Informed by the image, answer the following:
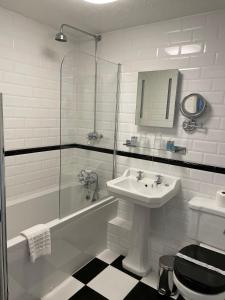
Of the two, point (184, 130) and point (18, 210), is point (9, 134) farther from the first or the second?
point (184, 130)

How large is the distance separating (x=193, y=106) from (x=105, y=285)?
1690 mm

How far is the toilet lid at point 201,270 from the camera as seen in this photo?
133 centimetres

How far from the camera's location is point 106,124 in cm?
245

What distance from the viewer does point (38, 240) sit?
159cm

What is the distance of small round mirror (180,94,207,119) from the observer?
183 cm

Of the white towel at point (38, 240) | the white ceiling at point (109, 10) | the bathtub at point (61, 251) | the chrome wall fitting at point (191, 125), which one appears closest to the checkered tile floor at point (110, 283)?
the bathtub at point (61, 251)

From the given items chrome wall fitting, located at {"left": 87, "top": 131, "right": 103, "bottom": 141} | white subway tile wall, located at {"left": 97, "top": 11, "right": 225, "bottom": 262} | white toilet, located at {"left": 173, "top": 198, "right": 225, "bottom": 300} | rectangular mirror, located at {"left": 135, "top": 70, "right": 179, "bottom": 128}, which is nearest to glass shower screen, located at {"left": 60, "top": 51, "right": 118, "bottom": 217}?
chrome wall fitting, located at {"left": 87, "top": 131, "right": 103, "bottom": 141}

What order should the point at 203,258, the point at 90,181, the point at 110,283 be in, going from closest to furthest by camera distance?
the point at 203,258 → the point at 110,283 → the point at 90,181

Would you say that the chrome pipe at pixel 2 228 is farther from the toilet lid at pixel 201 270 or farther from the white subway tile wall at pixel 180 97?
the white subway tile wall at pixel 180 97

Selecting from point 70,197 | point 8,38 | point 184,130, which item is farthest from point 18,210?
point 184,130

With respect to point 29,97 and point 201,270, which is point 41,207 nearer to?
point 29,97

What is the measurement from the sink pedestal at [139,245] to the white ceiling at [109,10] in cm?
164

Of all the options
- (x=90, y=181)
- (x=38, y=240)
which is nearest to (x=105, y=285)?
(x=38, y=240)

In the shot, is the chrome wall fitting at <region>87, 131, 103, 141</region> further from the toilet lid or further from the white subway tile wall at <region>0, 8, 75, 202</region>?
the toilet lid
